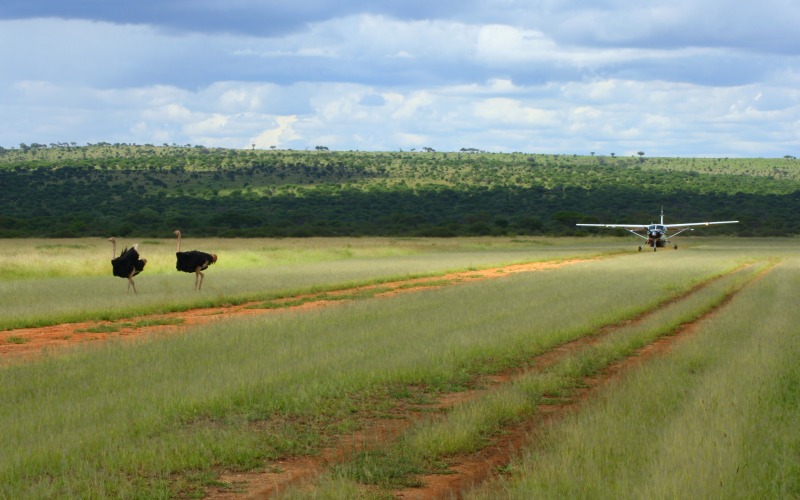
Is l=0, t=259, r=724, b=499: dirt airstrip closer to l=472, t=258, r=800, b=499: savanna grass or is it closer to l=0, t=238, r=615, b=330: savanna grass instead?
l=472, t=258, r=800, b=499: savanna grass

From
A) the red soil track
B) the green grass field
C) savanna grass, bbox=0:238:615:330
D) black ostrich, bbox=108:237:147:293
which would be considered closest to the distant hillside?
savanna grass, bbox=0:238:615:330

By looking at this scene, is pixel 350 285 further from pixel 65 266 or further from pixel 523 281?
pixel 65 266

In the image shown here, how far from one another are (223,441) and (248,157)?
168 meters

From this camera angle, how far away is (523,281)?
30828 millimetres

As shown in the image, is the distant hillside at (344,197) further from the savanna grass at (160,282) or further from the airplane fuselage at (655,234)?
the savanna grass at (160,282)

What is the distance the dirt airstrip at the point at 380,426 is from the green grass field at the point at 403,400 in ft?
0.54

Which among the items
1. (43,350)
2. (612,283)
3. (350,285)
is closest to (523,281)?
(612,283)

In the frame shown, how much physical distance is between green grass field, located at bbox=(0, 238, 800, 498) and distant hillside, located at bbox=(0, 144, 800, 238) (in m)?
63.7

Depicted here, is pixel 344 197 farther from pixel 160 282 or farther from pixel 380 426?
pixel 380 426

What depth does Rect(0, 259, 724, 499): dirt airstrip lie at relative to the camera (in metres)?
7.36

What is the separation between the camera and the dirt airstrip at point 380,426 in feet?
24.1

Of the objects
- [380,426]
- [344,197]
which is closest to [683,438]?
[380,426]

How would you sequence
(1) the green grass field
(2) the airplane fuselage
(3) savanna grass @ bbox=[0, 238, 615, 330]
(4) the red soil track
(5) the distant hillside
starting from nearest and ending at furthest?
(1) the green grass field
(4) the red soil track
(3) savanna grass @ bbox=[0, 238, 615, 330]
(2) the airplane fuselage
(5) the distant hillside

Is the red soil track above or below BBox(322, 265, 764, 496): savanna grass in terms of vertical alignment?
below
